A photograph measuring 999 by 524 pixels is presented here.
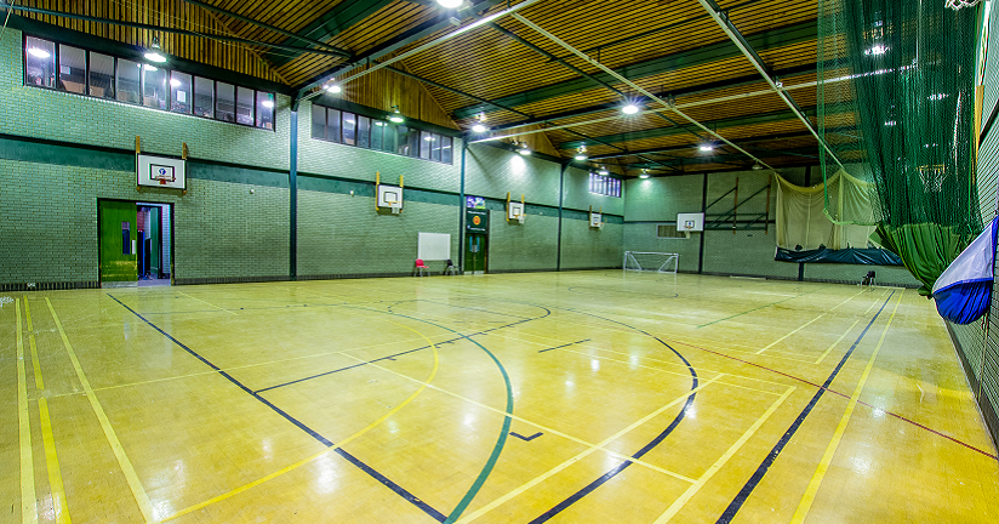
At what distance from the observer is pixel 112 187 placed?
39.6 feet

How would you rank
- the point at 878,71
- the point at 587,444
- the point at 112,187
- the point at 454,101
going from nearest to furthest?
the point at 587,444
the point at 878,71
the point at 112,187
the point at 454,101

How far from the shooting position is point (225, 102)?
545 inches

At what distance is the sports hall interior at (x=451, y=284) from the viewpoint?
298cm

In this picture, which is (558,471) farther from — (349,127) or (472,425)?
(349,127)

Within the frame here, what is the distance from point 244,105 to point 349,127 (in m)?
3.53

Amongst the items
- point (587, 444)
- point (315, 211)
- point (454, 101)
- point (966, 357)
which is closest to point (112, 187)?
point (315, 211)

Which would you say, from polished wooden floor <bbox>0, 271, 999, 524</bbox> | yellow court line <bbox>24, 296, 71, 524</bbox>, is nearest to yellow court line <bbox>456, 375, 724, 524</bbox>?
polished wooden floor <bbox>0, 271, 999, 524</bbox>

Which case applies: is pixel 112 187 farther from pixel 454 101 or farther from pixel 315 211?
pixel 454 101

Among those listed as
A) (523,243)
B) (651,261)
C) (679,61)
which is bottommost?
(651,261)

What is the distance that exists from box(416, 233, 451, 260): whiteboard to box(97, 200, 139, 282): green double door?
31.2ft

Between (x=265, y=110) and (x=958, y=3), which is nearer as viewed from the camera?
(x=958, y=3)

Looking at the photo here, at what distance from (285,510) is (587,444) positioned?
216cm

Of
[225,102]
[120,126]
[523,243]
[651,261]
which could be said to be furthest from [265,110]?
[651,261]

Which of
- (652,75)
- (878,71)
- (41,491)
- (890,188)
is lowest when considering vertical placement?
(41,491)
